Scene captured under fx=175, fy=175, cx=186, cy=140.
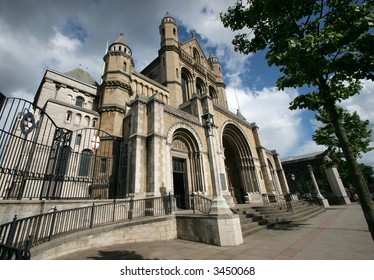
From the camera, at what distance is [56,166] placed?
8711 mm

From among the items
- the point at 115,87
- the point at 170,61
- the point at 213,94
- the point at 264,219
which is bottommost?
the point at 264,219

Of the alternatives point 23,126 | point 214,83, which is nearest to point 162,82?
point 214,83

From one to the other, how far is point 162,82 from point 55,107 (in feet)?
42.9

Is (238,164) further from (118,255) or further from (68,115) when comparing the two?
(68,115)

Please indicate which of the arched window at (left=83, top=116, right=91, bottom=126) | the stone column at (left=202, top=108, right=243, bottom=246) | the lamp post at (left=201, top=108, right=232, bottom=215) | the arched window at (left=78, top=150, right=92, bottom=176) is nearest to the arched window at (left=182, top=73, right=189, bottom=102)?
the arched window at (left=83, top=116, right=91, bottom=126)

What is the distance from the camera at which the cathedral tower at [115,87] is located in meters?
16.3

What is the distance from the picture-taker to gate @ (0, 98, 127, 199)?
20.8 feet

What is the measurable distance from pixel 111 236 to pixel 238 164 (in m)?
16.6

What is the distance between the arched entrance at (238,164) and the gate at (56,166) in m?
12.4

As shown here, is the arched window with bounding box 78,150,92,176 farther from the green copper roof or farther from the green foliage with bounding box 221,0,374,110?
the green copper roof

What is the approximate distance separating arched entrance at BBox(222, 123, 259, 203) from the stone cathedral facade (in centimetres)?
11

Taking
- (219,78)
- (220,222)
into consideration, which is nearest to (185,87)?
(219,78)

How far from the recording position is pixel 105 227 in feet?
22.9

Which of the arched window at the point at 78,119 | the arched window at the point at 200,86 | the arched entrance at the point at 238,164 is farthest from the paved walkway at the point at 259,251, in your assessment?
the arched window at the point at 200,86
